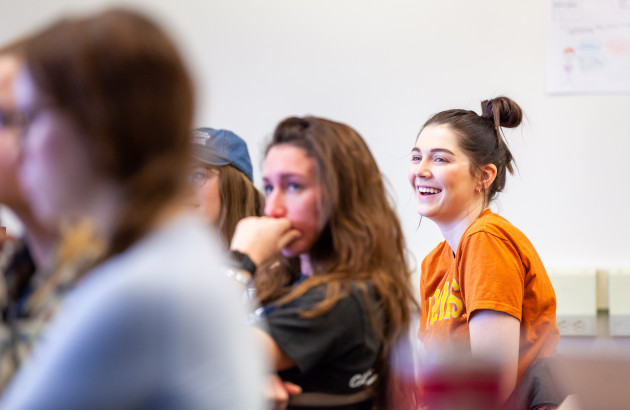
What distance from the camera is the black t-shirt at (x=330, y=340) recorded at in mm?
1142

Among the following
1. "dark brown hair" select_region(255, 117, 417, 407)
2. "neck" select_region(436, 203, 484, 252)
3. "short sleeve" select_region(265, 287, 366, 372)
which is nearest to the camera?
"short sleeve" select_region(265, 287, 366, 372)

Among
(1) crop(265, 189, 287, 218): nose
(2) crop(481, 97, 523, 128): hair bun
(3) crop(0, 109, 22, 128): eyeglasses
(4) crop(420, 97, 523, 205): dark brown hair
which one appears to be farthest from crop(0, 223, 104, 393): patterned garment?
(2) crop(481, 97, 523, 128): hair bun

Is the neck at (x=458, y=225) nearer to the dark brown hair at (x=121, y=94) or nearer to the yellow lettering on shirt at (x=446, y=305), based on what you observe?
the yellow lettering on shirt at (x=446, y=305)

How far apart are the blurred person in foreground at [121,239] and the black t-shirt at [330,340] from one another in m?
0.41

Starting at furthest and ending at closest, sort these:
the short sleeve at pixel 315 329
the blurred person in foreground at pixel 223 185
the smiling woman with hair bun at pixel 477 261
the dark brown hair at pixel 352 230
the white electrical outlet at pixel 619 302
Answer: the white electrical outlet at pixel 619 302 → the blurred person in foreground at pixel 223 185 → the smiling woman with hair bun at pixel 477 261 → the dark brown hair at pixel 352 230 → the short sleeve at pixel 315 329

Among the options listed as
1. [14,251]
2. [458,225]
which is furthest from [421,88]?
[14,251]

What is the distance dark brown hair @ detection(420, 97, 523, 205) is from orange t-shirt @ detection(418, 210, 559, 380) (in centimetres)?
29

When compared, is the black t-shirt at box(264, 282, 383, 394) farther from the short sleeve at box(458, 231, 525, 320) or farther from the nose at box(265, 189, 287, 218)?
the short sleeve at box(458, 231, 525, 320)

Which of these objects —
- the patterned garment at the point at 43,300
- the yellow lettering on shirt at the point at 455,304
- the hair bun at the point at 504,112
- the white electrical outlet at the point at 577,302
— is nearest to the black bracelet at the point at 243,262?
the patterned garment at the point at 43,300

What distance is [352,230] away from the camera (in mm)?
1299

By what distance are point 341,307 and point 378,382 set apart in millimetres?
169

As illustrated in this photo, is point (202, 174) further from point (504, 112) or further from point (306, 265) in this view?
point (504, 112)

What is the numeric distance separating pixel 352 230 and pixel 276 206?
0.15m

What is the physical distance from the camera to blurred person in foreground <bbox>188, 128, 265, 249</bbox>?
1.96 metres
